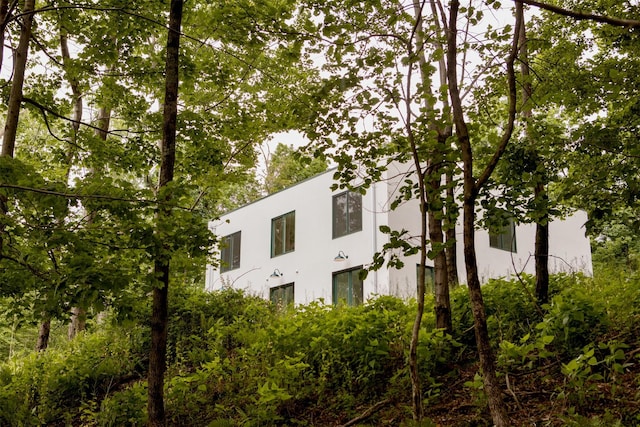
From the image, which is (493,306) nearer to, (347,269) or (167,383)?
(167,383)

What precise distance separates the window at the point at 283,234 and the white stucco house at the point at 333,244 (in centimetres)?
4

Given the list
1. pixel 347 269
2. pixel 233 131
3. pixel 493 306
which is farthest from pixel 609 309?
pixel 347 269

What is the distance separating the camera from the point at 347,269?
15.8m

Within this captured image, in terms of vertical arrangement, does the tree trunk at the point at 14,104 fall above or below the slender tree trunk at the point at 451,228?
above

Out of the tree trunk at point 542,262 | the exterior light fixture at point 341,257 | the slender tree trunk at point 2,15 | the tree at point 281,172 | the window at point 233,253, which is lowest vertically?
the tree trunk at point 542,262

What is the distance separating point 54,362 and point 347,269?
28.0 feet

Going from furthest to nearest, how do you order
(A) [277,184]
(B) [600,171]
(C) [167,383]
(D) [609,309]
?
(A) [277,184] → (C) [167,383] → (D) [609,309] → (B) [600,171]

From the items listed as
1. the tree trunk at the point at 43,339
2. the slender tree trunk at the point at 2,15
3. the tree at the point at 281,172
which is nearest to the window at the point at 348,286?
the tree trunk at the point at 43,339

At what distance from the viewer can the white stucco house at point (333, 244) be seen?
1481 centimetres

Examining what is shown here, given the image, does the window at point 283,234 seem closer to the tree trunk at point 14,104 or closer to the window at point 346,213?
the window at point 346,213

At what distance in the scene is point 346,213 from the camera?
1611 cm

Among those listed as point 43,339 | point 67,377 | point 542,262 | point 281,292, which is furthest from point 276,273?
point 542,262

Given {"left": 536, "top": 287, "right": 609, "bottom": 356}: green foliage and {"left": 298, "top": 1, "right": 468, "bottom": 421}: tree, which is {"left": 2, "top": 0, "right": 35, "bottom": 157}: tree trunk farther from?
{"left": 536, "top": 287, "right": 609, "bottom": 356}: green foliage

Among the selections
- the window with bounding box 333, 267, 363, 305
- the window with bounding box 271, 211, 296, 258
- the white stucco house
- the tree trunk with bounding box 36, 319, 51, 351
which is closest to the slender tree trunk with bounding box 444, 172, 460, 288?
the white stucco house
